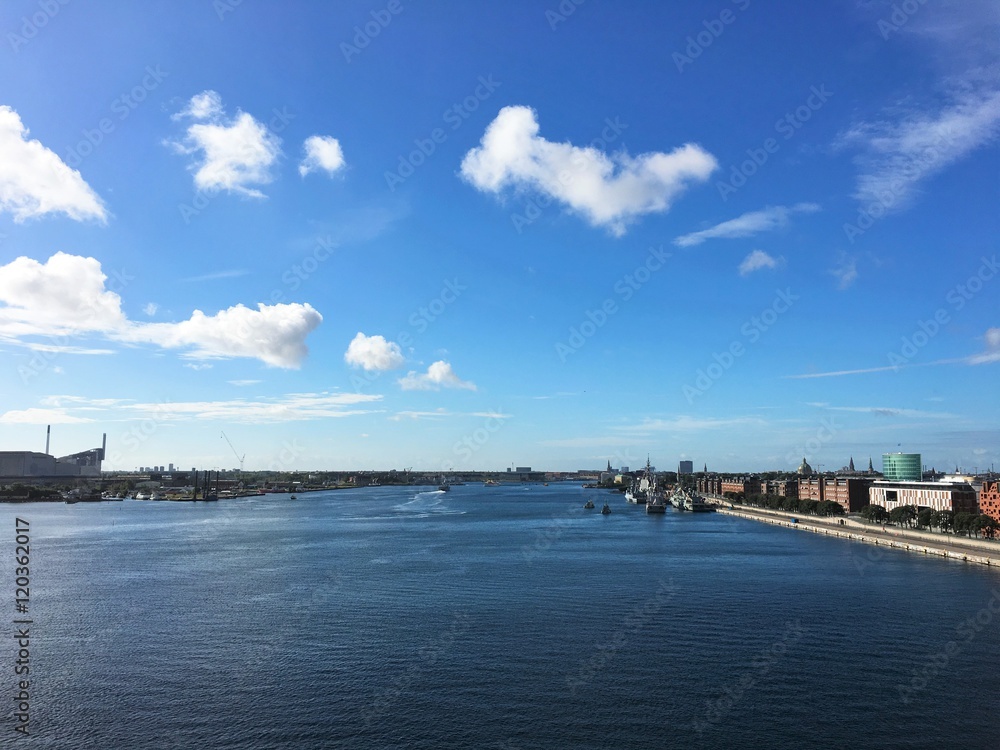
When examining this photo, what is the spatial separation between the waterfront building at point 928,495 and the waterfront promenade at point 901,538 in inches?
255

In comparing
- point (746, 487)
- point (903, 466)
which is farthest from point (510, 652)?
point (903, 466)

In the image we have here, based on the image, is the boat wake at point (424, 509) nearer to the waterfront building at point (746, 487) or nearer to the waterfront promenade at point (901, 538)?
the waterfront promenade at point (901, 538)

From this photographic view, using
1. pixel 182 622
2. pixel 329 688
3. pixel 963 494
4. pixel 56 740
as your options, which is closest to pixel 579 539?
pixel 963 494

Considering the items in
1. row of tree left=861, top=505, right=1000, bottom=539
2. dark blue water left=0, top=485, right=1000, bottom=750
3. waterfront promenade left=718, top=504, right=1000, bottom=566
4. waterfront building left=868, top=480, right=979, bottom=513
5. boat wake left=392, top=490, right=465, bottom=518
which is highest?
waterfront building left=868, top=480, right=979, bottom=513

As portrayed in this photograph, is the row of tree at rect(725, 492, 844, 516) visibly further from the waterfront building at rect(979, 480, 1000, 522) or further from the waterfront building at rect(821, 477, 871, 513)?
the waterfront building at rect(979, 480, 1000, 522)

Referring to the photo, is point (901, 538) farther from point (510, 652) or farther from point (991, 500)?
point (510, 652)

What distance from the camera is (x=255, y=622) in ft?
100

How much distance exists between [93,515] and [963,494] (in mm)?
114324

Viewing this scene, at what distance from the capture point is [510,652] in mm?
25375

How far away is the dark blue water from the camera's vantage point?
61.8 ft

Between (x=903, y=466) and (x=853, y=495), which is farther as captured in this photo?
(x=903, y=466)

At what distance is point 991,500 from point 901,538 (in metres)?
8.16

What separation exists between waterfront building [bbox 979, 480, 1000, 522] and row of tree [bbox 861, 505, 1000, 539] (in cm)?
166

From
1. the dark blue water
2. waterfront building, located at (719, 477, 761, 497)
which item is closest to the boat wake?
the dark blue water
